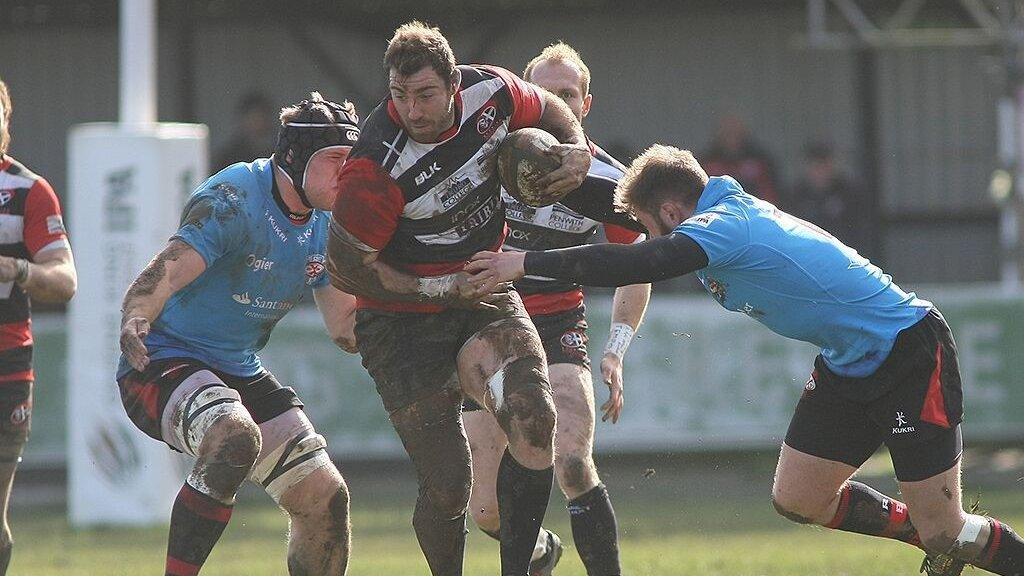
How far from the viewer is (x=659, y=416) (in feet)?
44.7

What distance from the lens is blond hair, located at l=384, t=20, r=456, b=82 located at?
18.8 feet

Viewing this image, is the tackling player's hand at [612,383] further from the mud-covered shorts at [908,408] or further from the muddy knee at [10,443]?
the muddy knee at [10,443]

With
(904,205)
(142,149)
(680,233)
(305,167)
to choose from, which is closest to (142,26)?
(142,149)

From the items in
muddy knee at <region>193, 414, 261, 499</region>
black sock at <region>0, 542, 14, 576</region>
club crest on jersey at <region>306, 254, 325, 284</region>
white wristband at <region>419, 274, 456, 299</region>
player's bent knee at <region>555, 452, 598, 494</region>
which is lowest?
black sock at <region>0, 542, 14, 576</region>

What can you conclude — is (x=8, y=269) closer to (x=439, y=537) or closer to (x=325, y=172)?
(x=325, y=172)

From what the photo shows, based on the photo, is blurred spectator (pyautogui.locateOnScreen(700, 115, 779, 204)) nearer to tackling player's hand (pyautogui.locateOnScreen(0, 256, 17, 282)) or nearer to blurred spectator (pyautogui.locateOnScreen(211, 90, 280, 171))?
blurred spectator (pyautogui.locateOnScreen(211, 90, 280, 171))

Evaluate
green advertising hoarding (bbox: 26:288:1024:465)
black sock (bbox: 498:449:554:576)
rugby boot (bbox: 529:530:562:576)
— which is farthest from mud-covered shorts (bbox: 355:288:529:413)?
green advertising hoarding (bbox: 26:288:1024:465)

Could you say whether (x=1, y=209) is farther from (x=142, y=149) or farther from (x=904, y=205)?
(x=904, y=205)

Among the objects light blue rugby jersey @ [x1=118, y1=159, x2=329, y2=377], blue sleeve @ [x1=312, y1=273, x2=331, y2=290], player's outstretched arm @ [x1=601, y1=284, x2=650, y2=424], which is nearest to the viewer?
light blue rugby jersey @ [x1=118, y1=159, x2=329, y2=377]

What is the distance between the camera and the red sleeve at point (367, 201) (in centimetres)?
585

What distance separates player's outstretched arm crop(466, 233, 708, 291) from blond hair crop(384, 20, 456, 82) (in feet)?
2.38

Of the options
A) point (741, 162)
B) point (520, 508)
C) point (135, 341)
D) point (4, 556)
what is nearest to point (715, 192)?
point (520, 508)

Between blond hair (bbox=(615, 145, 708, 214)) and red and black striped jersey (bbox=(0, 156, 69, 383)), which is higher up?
blond hair (bbox=(615, 145, 708, 214))

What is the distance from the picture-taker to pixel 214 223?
6285mm
